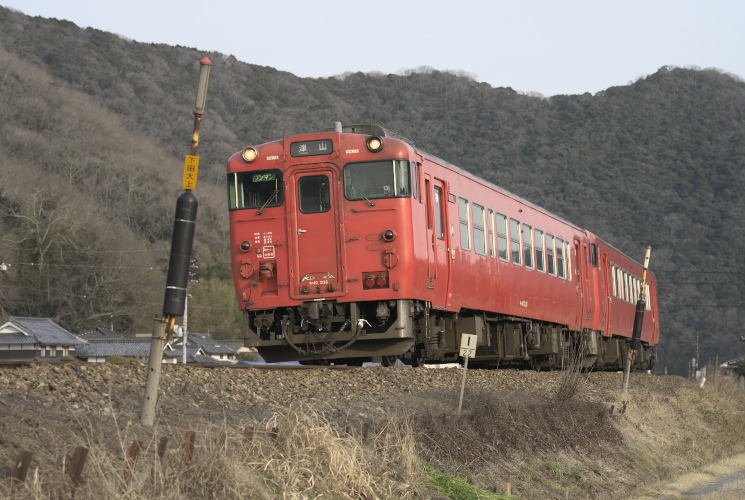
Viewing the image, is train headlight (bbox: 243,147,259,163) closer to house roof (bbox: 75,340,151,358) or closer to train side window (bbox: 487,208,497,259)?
train side window (bbox: 487,208,497,259)

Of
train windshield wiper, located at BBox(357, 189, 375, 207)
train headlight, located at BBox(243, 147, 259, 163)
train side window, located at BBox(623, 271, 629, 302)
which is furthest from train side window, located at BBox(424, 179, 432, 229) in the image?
train side window, located at BBox(623, 271, 629, 302)

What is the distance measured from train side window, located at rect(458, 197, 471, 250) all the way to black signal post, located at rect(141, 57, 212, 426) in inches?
333

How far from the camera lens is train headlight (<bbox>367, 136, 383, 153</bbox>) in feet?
48.4

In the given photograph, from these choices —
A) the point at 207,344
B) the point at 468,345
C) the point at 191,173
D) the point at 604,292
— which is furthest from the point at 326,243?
the point at 207,344

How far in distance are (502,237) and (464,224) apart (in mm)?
2269

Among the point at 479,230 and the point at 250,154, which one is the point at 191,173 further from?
the point at 479,230

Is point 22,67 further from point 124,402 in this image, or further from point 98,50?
point 124,402

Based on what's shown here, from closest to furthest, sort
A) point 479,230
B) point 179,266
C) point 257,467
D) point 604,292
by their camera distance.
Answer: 1. point 257,467
2. point 179,266
3. point 479,230
4. point 604,292

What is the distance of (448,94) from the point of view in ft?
464

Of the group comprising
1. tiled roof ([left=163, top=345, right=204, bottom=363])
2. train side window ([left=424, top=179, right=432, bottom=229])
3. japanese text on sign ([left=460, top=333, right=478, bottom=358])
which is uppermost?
train side window ([left=424, top=179, right=432, bottom=229])

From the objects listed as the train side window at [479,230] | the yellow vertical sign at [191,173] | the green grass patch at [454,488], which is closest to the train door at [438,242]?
the train side window at [479,230]

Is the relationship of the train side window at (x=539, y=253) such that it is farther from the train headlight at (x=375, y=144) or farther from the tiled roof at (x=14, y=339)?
the tiled roof at (x=14, y=339)

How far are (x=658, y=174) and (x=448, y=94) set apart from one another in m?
37.2

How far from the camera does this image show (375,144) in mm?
14805
